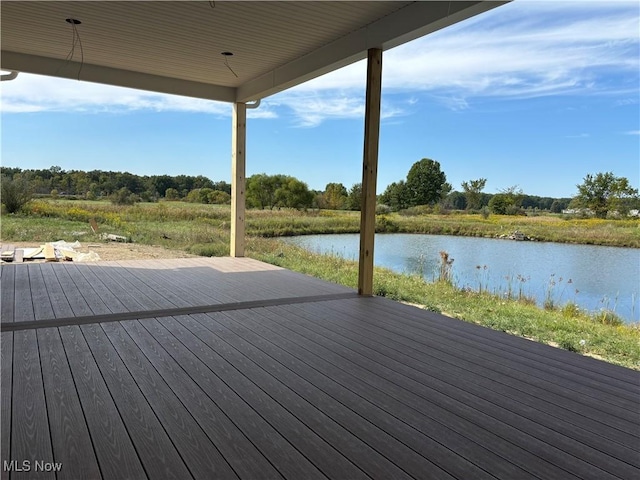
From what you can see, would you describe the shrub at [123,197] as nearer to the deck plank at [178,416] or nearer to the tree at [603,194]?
the deck plank at [178,416]

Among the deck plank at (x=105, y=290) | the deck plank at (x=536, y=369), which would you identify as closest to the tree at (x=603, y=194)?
the deck plank at (x=536, y=369)

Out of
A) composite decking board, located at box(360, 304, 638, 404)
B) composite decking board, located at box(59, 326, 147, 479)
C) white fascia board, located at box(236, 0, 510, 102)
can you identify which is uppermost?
white fascia board, located at box(236, 0, 510, 102)

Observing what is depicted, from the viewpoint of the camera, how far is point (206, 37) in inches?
193

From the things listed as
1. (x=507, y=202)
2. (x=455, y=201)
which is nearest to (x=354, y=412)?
(x=507, y=202)

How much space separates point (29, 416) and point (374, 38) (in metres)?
4.16

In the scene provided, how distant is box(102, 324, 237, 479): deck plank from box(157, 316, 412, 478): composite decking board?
13.6 inches

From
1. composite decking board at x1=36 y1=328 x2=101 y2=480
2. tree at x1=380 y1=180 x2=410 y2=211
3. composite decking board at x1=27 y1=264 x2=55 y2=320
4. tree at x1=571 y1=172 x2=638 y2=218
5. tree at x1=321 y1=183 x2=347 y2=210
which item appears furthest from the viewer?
tree at x1=321 y1=183 x2=347 y2=210

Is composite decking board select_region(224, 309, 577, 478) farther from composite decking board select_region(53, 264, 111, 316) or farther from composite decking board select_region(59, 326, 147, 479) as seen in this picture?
composite decking board select_region(53, 264, 111, 316)

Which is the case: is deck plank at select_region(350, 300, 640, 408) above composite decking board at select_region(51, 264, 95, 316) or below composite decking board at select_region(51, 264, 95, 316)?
below

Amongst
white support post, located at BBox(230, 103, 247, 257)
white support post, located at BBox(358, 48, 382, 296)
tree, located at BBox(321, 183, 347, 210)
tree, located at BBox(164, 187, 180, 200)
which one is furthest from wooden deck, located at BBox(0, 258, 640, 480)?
tree, located at BBox(164, 187, 180, 200)

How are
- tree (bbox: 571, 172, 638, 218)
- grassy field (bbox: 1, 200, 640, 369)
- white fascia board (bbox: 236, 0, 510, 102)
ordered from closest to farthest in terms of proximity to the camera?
white fascia board (bbox: 236, 0, 510, 102)
grassy field (bbox: 1, 200, 640, 369)
tree (bbox: 571, 172, 638, 218)

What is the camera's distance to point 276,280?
5684 millimetres

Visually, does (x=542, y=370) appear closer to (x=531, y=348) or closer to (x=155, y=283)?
(x=531, y=348)

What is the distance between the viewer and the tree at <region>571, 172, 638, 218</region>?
4965 mm
